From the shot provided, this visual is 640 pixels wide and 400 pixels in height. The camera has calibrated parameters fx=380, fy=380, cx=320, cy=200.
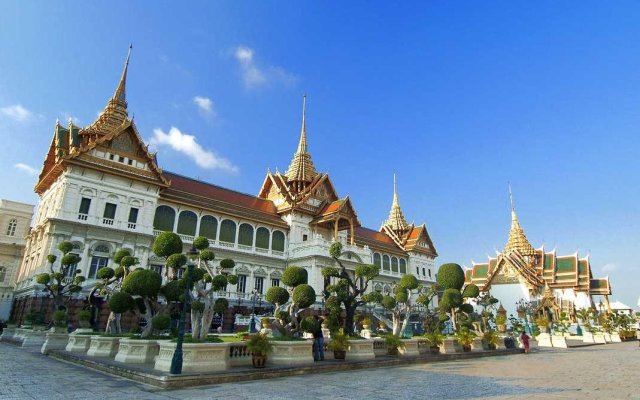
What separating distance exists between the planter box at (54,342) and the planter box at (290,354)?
37.1ft

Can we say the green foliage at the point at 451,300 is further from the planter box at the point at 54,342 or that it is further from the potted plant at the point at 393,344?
the planter box at the point at 54,342

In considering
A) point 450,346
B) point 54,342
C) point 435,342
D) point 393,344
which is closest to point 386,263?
point 450,346

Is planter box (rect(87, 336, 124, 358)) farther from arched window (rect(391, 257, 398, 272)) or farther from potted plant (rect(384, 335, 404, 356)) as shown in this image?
arched window (rect(391, 257, 398, 272))

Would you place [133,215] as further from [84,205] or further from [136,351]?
[136,351]

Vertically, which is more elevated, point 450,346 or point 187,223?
point 187,223

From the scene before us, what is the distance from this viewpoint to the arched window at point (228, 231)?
117ft

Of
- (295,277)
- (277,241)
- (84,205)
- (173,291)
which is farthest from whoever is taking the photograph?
(277,241)

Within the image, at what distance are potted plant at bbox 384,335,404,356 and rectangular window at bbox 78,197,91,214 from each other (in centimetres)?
2325

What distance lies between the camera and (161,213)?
32344mm

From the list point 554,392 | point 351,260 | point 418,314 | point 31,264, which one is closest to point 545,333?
point 418,314

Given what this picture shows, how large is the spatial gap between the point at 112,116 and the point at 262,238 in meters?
18.2

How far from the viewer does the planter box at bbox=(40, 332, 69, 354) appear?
17766 mm

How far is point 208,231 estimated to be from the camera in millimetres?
34594

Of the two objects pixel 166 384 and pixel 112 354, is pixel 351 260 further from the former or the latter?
pixel 166 384
